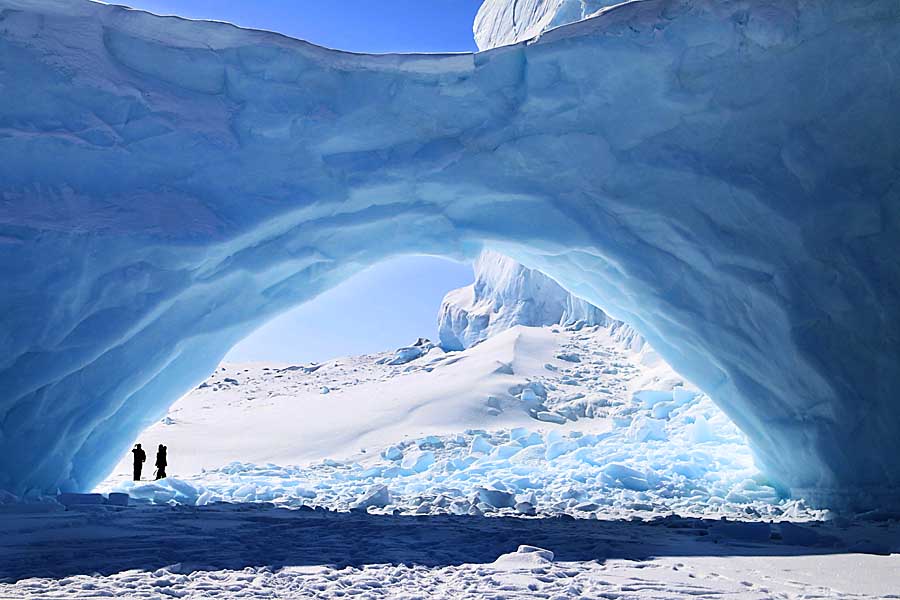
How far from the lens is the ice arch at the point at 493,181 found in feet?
20.9

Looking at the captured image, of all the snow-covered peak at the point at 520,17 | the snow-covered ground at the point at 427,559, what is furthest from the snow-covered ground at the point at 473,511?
the snow-covered peak at the point at 520,17

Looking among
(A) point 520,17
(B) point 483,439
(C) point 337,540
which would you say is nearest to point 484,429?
(B) point 483,439

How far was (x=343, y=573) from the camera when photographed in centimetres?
353

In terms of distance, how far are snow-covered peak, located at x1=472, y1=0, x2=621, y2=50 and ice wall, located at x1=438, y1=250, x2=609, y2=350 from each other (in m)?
6.24

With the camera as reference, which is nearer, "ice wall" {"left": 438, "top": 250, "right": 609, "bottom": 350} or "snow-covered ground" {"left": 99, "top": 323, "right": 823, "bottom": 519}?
"snow-covered ground" {"left": 99, "top": 323, "right": 823, "bottom": 519}

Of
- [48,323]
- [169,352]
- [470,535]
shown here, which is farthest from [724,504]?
[48,323]

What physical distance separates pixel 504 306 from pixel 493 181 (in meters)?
15.2

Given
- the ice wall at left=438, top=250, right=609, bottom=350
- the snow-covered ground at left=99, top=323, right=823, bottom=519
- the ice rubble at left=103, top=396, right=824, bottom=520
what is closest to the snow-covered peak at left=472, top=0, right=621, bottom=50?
the ice wall at left=438, top=250, right=609, bottom=350

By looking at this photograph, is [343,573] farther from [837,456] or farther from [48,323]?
[837,456]

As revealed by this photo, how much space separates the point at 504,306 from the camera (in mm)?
22750

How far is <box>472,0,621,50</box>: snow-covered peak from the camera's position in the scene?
1457 cm

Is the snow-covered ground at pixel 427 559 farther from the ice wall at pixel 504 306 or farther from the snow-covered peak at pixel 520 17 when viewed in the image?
the ice wall at pixel 504 306

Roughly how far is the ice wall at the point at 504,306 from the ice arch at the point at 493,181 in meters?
12.5

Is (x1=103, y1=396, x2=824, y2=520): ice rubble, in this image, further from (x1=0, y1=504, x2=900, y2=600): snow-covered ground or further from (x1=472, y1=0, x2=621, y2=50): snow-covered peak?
(x1=472, y1=0, x2=621, y2=50): snow-covered peak
